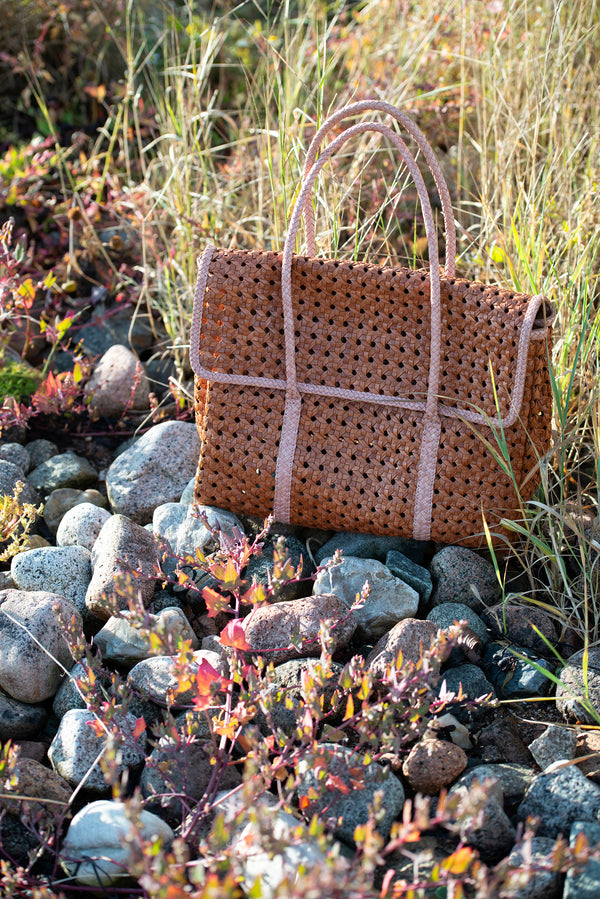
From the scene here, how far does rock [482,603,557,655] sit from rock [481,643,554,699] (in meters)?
0.03

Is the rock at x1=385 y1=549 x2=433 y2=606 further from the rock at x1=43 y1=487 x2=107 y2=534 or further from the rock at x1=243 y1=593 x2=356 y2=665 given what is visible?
the rock at x1=43 y1=487 x2=107 y2=534

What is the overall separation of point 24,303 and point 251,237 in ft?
2.99

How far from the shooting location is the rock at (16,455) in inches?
103

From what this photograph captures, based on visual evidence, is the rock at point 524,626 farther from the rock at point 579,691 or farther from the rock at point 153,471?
the rock at point 153,471

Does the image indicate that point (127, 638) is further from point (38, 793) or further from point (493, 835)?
point (493, 835)

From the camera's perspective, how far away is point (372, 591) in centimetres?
205

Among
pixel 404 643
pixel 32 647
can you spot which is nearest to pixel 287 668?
pixel 404 643

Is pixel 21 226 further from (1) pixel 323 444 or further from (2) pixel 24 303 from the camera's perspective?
(1) pixel 323 444

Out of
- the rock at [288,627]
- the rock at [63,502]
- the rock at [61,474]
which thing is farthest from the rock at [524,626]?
the rock at [61,474]

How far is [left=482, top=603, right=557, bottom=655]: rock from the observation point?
200 centimetres

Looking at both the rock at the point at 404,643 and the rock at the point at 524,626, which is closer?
the rock at the point at 404,643

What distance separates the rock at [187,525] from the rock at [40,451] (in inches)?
23.5

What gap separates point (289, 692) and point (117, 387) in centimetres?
151

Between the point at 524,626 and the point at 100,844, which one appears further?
the point at 524,626
